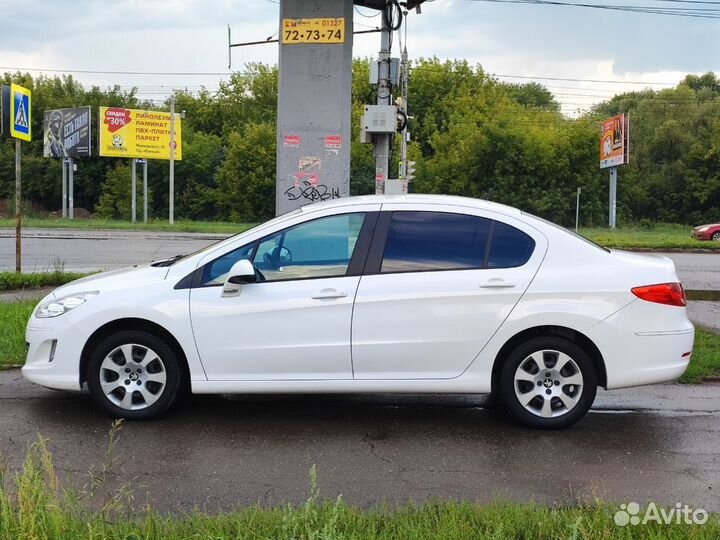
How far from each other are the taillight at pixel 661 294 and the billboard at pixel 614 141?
1642 inches

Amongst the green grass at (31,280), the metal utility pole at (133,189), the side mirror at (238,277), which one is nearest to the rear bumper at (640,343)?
the side mirror at (238,277)

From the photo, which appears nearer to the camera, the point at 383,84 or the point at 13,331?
the point at 13,331

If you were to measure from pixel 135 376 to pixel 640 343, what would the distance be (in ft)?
11.9

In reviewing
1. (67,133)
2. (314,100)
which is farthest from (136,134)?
(314,100)

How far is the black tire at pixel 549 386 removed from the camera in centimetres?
540

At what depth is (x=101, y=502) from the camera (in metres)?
3.96

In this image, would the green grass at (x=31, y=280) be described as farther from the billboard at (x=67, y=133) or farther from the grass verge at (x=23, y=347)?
the billboard at (x=67, y=133)

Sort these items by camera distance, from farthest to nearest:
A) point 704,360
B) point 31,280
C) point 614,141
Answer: point 614,141, point 31,280, point 704,360

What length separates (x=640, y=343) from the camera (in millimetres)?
5410

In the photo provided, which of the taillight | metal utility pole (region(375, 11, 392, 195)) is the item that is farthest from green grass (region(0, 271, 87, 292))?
the taillight

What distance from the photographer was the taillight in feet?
17.8

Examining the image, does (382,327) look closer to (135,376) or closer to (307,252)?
(307,252)

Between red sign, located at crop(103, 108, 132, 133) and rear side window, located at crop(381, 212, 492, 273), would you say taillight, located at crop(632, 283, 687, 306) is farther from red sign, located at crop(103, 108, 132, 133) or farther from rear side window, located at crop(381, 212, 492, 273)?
red sign, located at crop(103, 108, 132, 133)

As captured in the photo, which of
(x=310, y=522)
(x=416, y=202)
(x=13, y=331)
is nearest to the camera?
(x=310, y=522)
